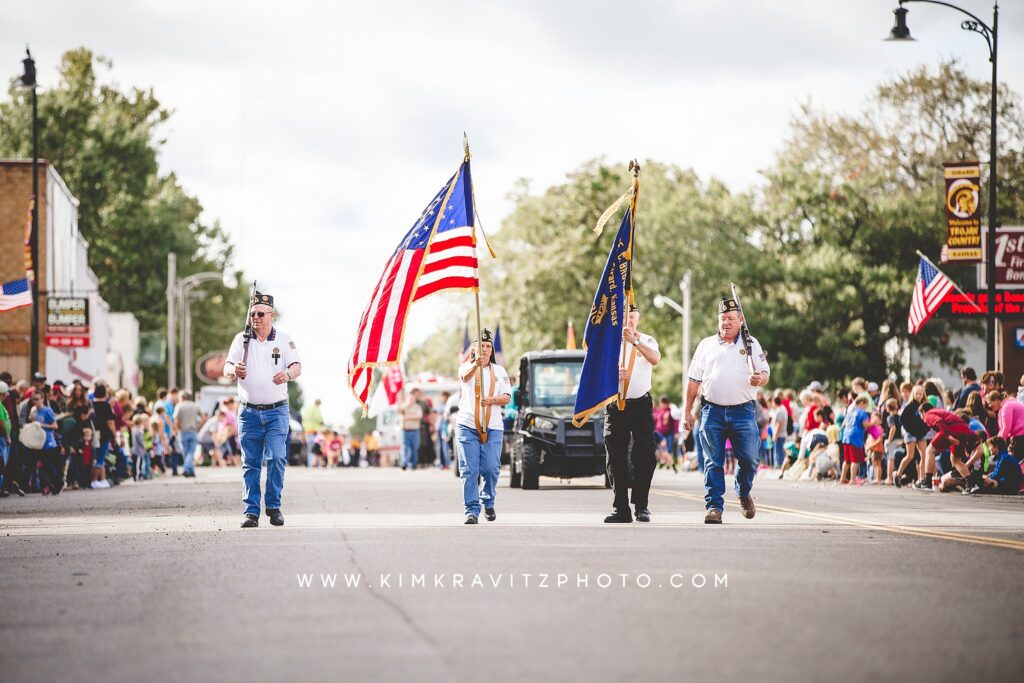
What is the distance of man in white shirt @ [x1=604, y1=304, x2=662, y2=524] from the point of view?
15164 millimetres

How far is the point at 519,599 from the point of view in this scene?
29.9ft

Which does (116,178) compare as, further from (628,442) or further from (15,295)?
(628,442)

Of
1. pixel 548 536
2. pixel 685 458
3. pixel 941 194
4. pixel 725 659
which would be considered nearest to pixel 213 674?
pixel 725 659

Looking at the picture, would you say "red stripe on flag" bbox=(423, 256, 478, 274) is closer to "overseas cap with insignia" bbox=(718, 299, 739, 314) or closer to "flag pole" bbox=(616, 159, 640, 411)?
"flag pole" bbox=(616, 159, 640, 411)

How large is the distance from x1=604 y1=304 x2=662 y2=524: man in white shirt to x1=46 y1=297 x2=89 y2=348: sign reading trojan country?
98.0 ft

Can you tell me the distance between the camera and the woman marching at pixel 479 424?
15.4m

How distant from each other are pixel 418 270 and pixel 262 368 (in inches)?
132

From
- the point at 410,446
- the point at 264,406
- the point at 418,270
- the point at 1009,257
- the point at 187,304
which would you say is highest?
the point at 187,304

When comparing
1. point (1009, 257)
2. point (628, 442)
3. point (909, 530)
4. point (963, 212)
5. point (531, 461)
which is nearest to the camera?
point (909, 530)

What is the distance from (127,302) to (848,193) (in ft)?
111

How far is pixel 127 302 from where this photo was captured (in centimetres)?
7488

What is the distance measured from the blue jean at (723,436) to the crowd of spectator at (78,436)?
38.3ft

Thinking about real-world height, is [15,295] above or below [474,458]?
above

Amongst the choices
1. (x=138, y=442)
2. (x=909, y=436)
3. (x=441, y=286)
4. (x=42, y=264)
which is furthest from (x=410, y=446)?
(x=441, y=286)
